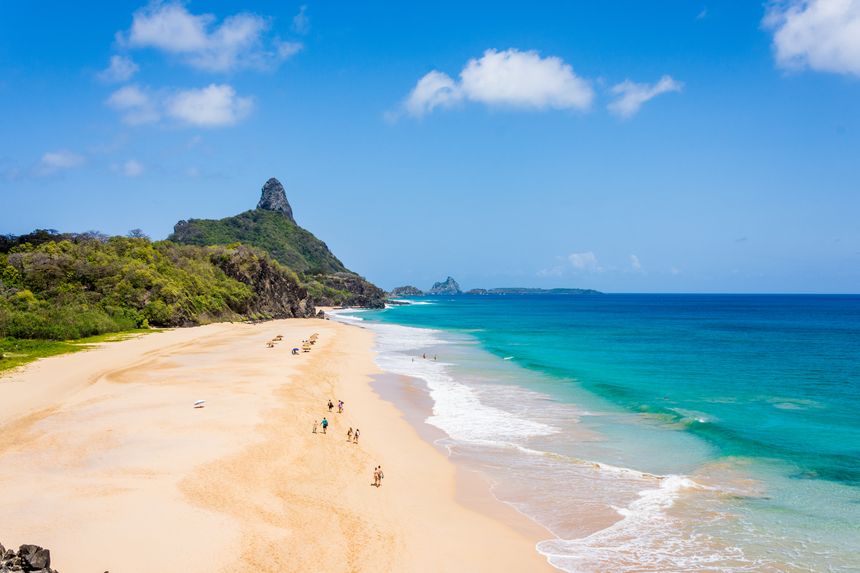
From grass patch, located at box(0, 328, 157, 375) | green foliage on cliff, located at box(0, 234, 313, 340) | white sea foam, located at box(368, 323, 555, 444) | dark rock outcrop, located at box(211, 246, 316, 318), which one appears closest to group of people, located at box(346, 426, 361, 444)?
white sea foam, located at box(368, 323, 555, 444)

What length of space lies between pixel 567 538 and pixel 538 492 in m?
3.63

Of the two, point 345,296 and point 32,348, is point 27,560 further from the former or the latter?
point 345,296

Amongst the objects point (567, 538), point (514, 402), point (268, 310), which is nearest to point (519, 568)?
point (567, 538)

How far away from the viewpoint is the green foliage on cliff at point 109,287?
5844 centimetres

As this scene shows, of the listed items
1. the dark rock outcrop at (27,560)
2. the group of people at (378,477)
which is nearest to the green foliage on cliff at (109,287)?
the group of people at (378,477)

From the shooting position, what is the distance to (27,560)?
1094cm

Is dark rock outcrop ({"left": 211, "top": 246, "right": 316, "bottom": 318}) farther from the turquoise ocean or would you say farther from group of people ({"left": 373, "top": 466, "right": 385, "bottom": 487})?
group of people ({"left": 373, "top": 466, "right": 385, "bottom": 487})

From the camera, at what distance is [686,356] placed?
6125cm

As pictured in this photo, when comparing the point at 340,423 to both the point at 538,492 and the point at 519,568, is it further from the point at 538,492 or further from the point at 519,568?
the point at 519,568

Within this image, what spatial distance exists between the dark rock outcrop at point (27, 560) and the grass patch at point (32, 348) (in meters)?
31.0

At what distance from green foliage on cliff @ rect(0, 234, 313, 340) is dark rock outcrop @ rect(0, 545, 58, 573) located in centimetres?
5019

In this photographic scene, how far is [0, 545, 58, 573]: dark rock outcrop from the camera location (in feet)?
35.1

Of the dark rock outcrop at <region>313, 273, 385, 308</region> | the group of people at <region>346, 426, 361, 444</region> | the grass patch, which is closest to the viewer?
the group of people at <region>346, 426, 361, 444</region>

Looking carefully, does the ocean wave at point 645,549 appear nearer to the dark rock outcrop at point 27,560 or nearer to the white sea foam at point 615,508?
the white sea foam at point 615,508
